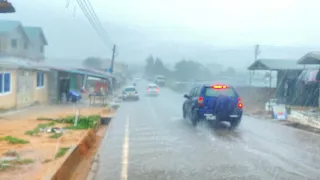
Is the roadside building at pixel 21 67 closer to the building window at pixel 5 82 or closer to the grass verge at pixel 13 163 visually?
the building window at pixel 5 82

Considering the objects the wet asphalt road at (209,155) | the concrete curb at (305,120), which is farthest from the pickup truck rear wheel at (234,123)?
the concrete curb at (305,120)

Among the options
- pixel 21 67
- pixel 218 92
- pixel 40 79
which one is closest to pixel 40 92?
pixel 40 79

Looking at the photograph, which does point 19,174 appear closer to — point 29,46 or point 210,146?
point 210,146

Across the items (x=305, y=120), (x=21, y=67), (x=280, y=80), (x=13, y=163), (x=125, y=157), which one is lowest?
(x=125, y=157)

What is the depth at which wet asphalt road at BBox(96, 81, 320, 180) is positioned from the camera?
8.26m

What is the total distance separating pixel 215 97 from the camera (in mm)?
16969

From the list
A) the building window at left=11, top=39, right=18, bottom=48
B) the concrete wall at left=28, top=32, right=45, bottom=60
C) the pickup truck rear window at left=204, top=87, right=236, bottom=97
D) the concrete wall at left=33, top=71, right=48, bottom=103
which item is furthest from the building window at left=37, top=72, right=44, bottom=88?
the pickup truck rear window at left=204, top=87, right=236, bottom=97

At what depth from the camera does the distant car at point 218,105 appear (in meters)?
16.8

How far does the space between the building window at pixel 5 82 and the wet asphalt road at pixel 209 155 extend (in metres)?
8.59

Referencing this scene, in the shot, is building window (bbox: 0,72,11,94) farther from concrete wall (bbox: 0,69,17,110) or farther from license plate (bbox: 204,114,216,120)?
license plate (bbox: 204,114,216,120)

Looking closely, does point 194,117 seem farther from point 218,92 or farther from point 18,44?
point 18,44

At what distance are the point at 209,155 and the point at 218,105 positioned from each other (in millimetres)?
6711

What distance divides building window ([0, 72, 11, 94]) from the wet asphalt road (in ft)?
28.2

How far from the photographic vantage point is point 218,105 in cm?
1683
